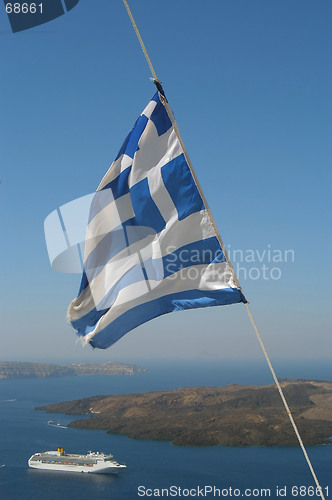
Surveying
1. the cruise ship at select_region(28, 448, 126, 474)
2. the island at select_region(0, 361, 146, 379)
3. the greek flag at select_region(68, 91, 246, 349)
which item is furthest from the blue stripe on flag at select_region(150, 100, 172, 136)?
the island at select_region(0, 361, 146, 379)

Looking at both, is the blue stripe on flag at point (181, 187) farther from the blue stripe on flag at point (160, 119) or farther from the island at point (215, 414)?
the island at point (215, 414)

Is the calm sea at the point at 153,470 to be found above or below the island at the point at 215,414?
above

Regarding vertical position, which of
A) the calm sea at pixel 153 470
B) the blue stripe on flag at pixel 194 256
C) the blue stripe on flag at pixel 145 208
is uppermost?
the blue stripe on flag at pixel 145 208

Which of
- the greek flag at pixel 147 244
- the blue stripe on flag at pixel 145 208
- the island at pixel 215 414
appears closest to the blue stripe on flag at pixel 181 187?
the greek flag at pixel 147 244

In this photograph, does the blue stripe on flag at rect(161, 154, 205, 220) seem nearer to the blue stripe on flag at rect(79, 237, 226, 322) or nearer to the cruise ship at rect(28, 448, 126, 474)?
the blue stripe on flag at rect(79, 237, 226, 322)

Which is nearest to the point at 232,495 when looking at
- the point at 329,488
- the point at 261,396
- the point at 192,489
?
the point at 192,489

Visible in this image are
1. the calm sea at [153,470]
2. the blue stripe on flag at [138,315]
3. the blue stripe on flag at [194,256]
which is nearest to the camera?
the blue stripe on flag at [194,256]

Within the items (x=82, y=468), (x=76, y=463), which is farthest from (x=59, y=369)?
(x=82, y=468)
